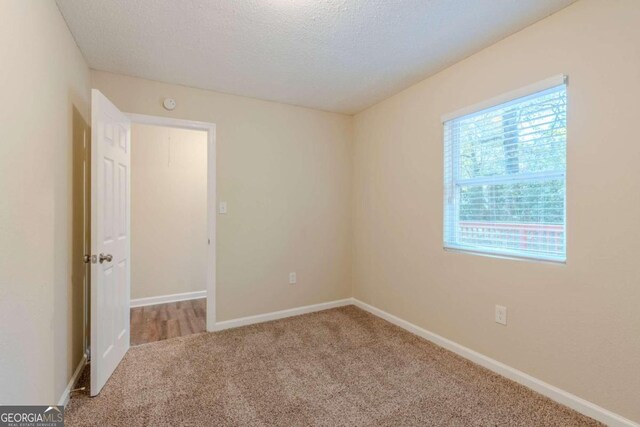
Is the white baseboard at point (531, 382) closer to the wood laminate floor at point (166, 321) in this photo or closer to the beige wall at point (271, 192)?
the beige wall at point (271, 192)

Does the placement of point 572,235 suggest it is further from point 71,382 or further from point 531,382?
point 71,382

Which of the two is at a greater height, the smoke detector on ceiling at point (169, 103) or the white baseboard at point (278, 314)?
the smoke detector on ceiling at point (169, 103)

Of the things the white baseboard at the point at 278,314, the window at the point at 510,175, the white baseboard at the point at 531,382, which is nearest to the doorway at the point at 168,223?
the white baseboard at the point at 278,314

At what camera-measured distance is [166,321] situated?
327 cm

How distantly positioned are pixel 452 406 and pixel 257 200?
240cm

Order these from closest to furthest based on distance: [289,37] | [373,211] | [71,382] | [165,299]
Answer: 1. [71,382]
2. [289,37]
3. [373,211]
4. [165,299]

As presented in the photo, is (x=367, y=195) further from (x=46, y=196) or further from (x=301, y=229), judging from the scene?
(x=46, y=196)

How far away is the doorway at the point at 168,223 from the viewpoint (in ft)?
12.3

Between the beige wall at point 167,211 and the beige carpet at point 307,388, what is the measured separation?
144 centimetres

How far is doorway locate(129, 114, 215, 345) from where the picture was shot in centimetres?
376

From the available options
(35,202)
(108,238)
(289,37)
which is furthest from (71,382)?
(289,37)

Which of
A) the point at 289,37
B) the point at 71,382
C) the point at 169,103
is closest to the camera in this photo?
the point at 71,382

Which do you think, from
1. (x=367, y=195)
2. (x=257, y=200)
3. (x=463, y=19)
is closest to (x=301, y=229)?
(x=257, y=200)

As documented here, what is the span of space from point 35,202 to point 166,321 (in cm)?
222
